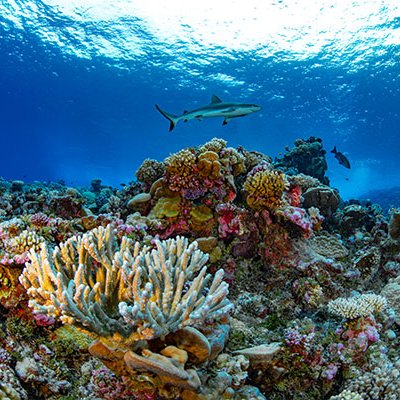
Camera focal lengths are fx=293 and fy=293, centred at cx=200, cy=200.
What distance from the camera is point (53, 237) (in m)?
4.65

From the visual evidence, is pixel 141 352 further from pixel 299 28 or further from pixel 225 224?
pixel 299 28

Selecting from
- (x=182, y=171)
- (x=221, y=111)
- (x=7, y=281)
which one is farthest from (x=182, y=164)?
(x=7, y=281)

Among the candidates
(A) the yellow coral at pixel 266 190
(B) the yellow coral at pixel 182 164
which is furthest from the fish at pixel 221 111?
(A) the yellow coral at pixel 266 190

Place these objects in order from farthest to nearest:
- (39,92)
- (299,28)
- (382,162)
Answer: (382,162) → (39,92) → (299,28)

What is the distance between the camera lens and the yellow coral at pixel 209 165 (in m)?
5.64

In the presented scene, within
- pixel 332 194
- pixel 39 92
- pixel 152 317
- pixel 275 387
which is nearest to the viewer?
pixel 152 317

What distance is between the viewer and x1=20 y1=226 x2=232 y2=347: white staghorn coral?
2199 mm

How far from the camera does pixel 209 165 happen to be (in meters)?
5.63

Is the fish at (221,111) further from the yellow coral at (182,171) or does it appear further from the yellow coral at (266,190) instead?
the yellow coral at (266,190)

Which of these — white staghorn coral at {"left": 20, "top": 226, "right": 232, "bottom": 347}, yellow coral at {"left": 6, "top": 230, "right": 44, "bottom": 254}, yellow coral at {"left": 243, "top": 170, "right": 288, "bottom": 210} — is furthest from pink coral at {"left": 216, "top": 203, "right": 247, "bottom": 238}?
yellow coral at {"left": 6, "top": 230, "right": 44, "bottom": 254}

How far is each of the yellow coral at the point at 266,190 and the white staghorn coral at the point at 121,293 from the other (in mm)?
2851

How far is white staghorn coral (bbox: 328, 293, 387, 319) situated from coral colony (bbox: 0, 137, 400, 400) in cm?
1

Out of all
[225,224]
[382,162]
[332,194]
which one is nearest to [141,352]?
[225,224]

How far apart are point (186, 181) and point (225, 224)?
112cm
